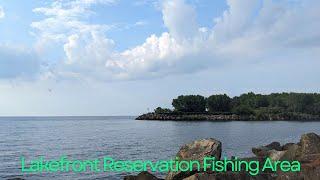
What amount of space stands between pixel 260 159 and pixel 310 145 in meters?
3.22

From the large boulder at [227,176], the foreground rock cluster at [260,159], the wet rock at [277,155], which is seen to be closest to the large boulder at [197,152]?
the foreground rock cluster at [260,159]

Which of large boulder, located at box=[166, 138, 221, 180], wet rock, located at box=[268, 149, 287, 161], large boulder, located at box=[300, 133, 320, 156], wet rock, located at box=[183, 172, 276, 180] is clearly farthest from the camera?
large boulder, located at box=[300, 133, 320, 156]

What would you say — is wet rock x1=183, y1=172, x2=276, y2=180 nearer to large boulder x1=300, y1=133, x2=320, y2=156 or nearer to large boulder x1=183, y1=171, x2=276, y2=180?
large boulder x1=183, y1=171, x2=276, y2=180

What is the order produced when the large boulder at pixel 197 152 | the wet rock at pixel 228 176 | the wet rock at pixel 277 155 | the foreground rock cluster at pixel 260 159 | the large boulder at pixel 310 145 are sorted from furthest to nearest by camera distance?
the large boulder at pixel 310 145 → the wet rock at pixel 277 155 → the large boulder at pixel 197 152 → the foreground rock cluster at pixel 260 159 → the wet rock at pixel 228 176

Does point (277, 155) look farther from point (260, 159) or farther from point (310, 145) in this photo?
point (310, 145)

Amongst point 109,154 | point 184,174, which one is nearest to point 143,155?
point 109,154

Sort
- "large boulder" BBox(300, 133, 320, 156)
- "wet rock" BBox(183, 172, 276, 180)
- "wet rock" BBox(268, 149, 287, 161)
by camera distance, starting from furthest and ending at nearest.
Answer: "large boulder" BBox(300, 133, 320, 156), "wet rock" BBox(268, 149, 287, 161), "wet rock" BBox(183, 172, 276, 180)

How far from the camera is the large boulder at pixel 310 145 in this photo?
2832 cm

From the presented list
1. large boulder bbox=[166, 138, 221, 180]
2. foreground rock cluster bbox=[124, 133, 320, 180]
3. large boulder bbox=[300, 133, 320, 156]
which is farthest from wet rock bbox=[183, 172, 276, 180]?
large boulder bbox=[300, 133, 320, 156]

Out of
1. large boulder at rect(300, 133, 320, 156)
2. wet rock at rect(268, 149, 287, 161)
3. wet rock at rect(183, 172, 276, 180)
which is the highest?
large boulder at rect(300, 133, 320, 156)

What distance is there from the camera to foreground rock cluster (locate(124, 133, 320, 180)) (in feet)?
67.7

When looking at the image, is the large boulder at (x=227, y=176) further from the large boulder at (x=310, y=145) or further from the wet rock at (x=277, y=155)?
the large boulder at (x=310, y=145)

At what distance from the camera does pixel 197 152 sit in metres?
24.5

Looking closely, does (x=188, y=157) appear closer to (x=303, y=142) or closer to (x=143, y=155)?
(x=303, y=142)
